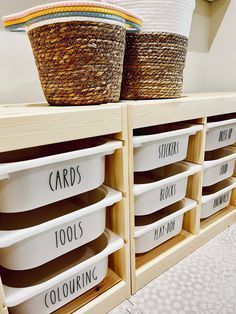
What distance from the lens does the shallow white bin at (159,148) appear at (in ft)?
2.23

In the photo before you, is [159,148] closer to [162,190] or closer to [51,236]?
[162,190]

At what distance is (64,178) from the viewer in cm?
55

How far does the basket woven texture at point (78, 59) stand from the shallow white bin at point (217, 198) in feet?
2.08

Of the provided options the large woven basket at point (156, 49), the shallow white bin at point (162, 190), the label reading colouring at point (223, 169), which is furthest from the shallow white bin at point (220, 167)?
the large woven basket at point (156, 49)

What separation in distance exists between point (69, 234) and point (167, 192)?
1.20 feet

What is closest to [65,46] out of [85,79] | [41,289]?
[85,79]

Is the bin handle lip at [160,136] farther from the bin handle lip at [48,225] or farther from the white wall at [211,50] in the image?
the white wall at [211,50]

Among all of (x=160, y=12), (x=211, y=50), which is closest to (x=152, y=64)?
(x=160, y=12)

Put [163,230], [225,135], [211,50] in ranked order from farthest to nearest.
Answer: [211,50]
[225,135]
[163,230]

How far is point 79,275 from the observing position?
0.65 m

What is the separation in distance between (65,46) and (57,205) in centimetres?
50

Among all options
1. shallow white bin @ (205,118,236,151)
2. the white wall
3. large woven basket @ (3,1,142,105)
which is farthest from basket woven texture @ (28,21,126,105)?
the white wall

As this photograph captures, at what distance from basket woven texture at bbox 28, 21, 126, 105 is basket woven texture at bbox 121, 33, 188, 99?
127 mm

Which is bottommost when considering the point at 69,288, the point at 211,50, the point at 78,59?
the point at 69,288
